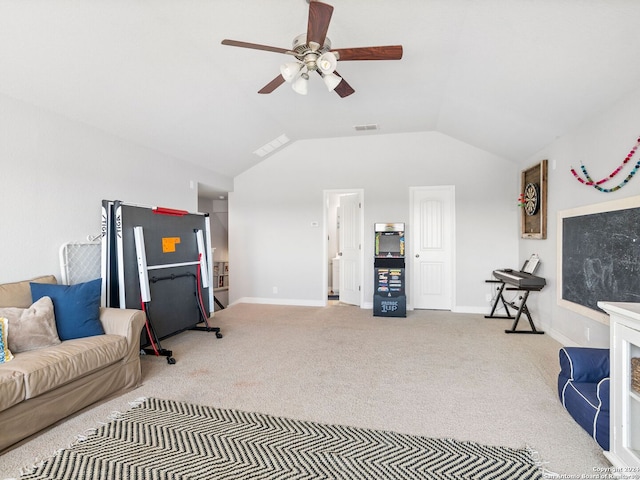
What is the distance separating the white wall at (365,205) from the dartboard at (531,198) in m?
0.60

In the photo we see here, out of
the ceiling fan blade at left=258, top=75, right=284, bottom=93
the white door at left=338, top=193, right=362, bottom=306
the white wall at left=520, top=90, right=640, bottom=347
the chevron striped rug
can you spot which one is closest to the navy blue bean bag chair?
the chevron striped rug

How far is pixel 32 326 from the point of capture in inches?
95.3

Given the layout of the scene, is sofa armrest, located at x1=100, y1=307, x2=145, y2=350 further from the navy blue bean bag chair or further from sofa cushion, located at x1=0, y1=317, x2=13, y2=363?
the navy blue bean bag chair

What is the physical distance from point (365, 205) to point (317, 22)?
161 inches

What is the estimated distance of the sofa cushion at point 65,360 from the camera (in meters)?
2.06

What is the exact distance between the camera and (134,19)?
253cm

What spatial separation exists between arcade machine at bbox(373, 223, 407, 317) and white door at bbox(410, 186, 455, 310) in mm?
407

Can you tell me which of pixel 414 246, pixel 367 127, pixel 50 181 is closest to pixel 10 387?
pixel 50 181

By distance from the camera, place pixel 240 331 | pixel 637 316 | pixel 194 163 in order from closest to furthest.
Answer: pixel 637 316, pixel 240 331, pixel 194 163

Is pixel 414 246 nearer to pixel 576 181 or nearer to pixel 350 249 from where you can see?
pixel 350 249

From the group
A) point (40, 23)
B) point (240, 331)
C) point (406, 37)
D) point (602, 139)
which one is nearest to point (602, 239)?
point (602, 139)

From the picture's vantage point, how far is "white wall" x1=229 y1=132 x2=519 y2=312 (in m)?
5.65

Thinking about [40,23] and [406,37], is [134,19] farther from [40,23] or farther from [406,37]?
[406,37]

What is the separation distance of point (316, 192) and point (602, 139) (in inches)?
162
